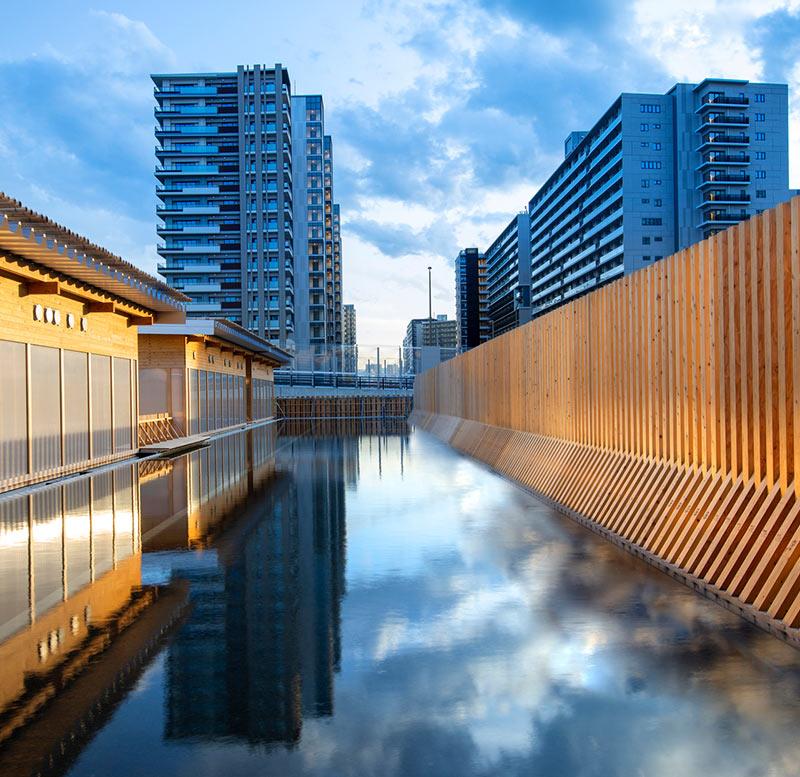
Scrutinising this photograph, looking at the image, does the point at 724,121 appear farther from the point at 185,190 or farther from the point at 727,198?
the point at 185,190

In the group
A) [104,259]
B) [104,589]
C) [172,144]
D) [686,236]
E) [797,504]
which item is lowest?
[104,589]

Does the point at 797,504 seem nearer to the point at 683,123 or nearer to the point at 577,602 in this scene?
the point at 577,602

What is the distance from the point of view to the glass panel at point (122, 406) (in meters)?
21.1

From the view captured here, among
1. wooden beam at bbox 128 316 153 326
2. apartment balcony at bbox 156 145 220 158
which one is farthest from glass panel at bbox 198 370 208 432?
apartment balcony at bbox 156 145 220 158

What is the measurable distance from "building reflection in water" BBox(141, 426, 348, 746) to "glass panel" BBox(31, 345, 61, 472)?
9.84 ft

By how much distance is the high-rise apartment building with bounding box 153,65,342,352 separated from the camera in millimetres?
86750

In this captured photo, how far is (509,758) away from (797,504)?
3.43 meters

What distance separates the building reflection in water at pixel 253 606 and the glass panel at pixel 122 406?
24.0 ft

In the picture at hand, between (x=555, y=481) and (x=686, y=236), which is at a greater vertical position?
(x=686, y=236)

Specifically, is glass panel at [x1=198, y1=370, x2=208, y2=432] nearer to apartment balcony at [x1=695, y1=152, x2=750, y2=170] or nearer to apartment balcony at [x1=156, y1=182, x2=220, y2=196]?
apartment balcony at [x1=156, y1=182, x2=220, y2=196]

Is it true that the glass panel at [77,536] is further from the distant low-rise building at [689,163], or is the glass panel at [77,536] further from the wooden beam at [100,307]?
the distant low-rise building at [689,163]

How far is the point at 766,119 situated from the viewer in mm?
83062

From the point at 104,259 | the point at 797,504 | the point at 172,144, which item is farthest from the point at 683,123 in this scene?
the point at 797,504

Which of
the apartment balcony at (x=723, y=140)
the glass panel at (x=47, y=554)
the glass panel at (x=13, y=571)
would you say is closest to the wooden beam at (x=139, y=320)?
the glass panel at (x=47, y=554)
